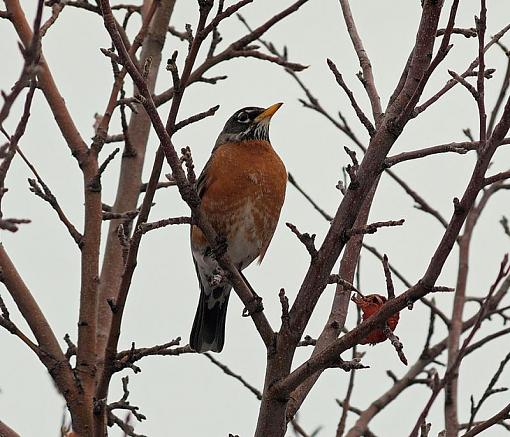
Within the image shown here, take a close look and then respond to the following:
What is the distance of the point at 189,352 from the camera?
14.1 ft

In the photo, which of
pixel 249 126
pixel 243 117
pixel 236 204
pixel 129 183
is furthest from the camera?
pixel 243 117

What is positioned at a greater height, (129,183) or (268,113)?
(268,113)

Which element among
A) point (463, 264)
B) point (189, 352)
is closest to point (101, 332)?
point (189, 352)

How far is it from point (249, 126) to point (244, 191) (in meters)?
0.74

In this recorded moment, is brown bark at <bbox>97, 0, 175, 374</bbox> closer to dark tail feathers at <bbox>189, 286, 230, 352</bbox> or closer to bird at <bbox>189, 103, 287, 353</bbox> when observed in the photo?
bird at <bbox>189, 103, 287, 353</bbox>

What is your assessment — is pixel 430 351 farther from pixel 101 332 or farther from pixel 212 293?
pixel 101 332

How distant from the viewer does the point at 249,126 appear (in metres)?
6.09

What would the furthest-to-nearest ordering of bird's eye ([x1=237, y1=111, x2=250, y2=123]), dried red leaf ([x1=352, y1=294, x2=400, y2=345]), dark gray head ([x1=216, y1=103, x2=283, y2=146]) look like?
bird's eye ([x1=237, y1=111, x2=250, y2=123])
dark gray head ([x1=216, y1=103, x2=283, y2=146])
dried red leaf ([x1=352, y1=294, x2=400, y2=345])

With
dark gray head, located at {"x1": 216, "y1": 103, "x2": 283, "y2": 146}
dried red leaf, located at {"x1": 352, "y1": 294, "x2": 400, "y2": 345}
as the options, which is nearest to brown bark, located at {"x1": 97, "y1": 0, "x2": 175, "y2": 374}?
dark gray head, located at {"x1": 216, "y1": 103, "x2": 283, "y2": 146}

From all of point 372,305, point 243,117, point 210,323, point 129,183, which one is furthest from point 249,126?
point 372,305

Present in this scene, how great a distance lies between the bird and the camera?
5438mm

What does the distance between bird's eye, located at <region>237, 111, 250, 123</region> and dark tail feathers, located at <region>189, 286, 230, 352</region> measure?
3.64ft

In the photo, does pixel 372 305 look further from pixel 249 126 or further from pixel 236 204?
pixel 249 126

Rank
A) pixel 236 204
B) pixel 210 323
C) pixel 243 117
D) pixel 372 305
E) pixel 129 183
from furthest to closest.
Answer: pixel 243 117, pixel 210 323, pixel 236 204, pixel 129 183, pixel 372 305
